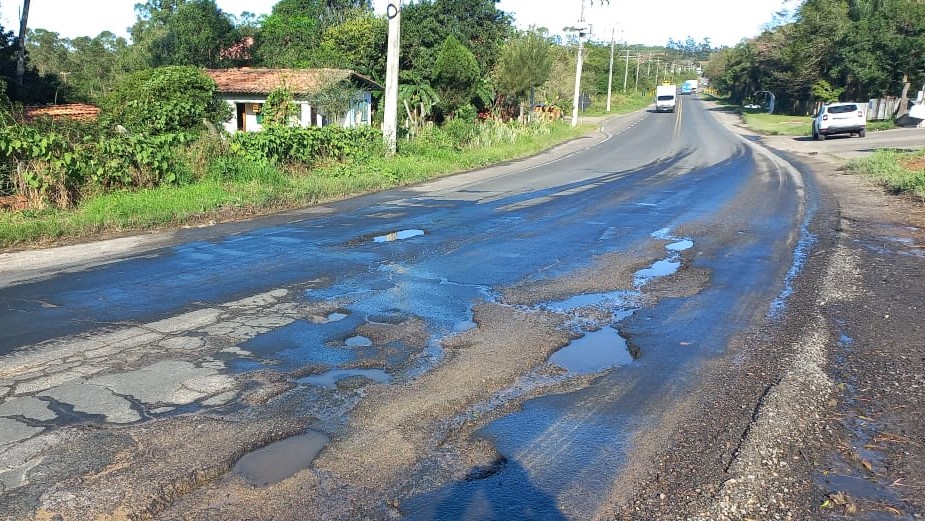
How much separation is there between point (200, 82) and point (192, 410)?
20.2 metres

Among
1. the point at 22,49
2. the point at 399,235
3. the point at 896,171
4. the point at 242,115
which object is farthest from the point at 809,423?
the point at 22,49

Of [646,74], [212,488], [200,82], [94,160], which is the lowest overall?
[212,488]

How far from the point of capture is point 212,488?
3.64 meters

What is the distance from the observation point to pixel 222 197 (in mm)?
12961

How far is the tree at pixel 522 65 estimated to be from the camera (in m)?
37.7

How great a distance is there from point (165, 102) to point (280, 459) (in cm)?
1663

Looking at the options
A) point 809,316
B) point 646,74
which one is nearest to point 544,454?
point 809,316

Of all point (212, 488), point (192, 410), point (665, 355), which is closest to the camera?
point (212, 488)

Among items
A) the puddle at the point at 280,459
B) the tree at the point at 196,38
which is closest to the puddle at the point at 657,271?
the puddle at the point at 280,459

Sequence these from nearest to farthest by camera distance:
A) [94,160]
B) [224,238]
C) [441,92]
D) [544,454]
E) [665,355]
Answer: [544,454] < [665,355] < [224,238] < [94,160] < [441,92]

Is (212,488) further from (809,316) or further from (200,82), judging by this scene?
(200,82)

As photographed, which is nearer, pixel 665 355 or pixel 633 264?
pixel 665 355

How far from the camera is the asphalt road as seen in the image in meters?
3.68

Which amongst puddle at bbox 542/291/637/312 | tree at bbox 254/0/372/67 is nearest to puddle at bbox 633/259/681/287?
puddle at bbox 542/291/637/312
